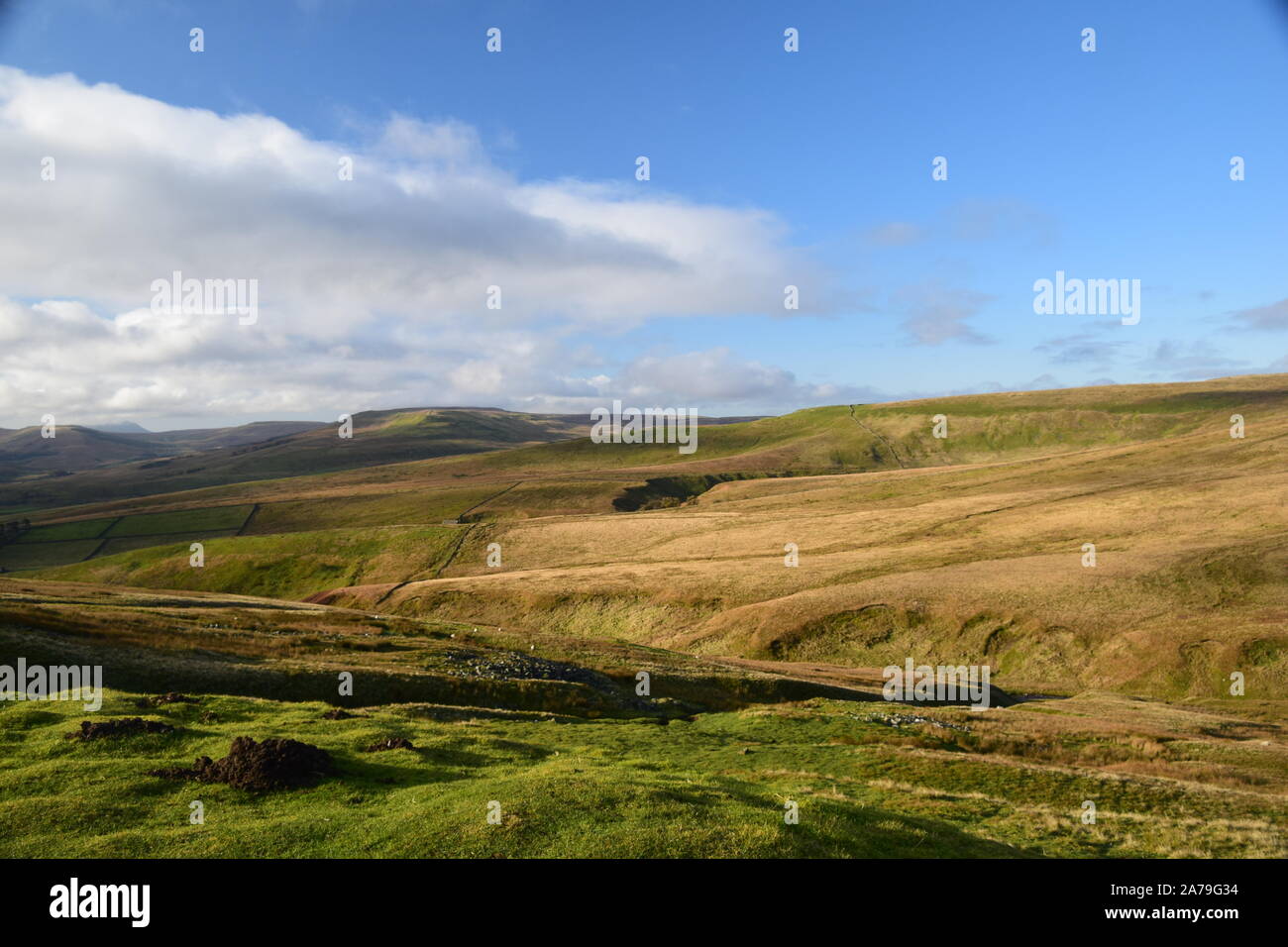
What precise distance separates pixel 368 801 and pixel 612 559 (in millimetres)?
101056

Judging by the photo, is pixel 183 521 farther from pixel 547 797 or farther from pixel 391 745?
pixel 547 797

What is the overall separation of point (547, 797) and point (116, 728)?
19.6 metres

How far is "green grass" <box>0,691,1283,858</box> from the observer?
18.6m

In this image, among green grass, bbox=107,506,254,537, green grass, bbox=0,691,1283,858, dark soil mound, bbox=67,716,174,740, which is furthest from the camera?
green grass, bbox=107,506,254,537

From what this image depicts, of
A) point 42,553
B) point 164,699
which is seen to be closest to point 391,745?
point 164,699

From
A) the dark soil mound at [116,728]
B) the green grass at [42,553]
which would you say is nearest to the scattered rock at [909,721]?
the dark soil mound at [116,728]

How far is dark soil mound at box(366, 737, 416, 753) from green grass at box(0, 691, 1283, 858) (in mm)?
634

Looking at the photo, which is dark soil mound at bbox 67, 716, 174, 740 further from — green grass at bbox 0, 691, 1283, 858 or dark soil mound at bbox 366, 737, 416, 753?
dark soil mound at bbox 366, 737, 416, 753

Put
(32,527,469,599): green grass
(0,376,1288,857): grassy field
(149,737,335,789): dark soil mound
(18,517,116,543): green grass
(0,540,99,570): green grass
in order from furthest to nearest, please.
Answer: (18,517,116,543): green grass < (0,540,99,570): green grass < (32,527,469,599): green grass < (149,737,335,789): dark soil mound < (0,376,1288,857): grassy field

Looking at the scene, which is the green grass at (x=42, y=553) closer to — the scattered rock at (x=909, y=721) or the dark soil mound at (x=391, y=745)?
the dark soil mound at (x=391, y=745)

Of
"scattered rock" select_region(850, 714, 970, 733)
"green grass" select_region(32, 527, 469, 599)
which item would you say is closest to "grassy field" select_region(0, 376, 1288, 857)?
"scattered rock" select_region(850, 714, 970, 733)

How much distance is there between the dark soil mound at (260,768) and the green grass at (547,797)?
1.86ft
